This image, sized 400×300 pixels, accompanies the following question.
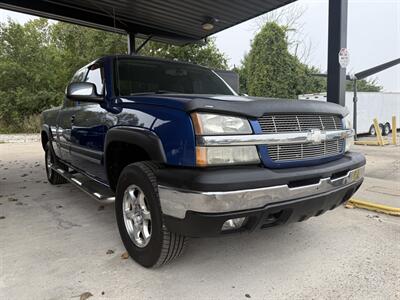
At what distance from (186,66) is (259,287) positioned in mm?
2724

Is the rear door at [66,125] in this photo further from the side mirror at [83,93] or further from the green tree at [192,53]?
the green tree at [192,53]

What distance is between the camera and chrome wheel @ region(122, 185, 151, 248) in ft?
8.58

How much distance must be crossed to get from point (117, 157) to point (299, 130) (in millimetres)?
1772

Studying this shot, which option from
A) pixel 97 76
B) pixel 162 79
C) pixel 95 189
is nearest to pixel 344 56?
pixel 162 79

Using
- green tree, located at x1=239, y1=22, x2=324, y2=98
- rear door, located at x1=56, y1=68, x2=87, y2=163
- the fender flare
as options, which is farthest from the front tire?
green tree, located at x1=239, y1=22, x2=324, y2=98

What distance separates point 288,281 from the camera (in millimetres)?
2451

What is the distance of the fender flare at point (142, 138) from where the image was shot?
7.47 feet

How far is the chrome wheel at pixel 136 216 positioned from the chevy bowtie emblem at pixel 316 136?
54.1 inches

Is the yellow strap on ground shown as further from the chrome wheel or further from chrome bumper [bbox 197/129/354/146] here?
the chrome wheel

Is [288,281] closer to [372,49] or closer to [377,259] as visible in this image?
[377,259]

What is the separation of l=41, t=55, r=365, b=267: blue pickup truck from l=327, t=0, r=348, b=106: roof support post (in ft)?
6.14

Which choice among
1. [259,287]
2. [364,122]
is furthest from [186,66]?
[364,122]

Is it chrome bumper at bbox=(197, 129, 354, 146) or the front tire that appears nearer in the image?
chrome bumper at bbox=(197, 129, 354, 146)

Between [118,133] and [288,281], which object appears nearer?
[288,281]
